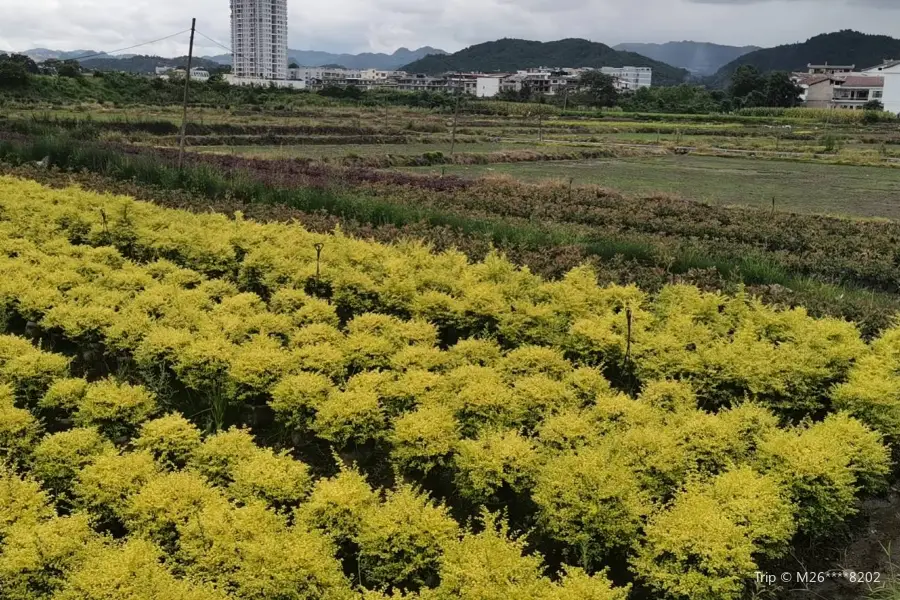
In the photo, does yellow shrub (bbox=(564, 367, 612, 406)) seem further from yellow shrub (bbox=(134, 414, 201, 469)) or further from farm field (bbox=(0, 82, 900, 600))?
yellow shrub (bbox=(134, 414, 201, 469))

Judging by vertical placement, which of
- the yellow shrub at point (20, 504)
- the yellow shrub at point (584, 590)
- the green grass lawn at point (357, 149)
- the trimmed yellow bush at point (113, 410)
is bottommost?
the yellow shrub at point (584, 590)

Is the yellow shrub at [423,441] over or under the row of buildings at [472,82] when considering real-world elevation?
under

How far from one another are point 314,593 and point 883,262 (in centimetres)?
1247

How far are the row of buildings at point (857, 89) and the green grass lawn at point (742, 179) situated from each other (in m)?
73.7

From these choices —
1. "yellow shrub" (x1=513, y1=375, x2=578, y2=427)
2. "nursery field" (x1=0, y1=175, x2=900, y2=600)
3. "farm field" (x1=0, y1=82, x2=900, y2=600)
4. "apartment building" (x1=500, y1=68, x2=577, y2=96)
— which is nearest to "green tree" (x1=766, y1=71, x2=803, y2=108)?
"apartment building" (x1=500, y1=68, x2=577, y2=96)

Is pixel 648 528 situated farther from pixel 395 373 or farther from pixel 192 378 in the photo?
pixel 192 378

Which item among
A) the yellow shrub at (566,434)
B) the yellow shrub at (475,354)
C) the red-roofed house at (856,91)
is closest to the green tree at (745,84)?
the red-roofed house at (856,91)

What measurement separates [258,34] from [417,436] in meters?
204

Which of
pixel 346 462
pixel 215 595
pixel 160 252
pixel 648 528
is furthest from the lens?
pixel 160 252

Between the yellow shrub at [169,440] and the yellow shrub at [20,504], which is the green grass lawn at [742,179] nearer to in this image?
the yellow shrub at [169,440]

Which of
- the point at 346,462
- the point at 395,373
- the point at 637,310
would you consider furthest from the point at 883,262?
the point at 346,462

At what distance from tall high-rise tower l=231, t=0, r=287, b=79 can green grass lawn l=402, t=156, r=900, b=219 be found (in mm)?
166147

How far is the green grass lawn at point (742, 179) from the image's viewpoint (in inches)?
906

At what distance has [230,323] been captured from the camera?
22.4ft
